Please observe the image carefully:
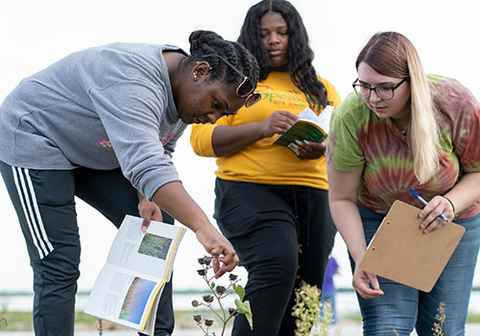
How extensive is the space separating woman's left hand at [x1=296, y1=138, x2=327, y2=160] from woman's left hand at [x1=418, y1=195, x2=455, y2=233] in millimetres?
766

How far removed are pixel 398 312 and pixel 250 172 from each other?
3.20 feet

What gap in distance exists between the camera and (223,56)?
242 centimetres

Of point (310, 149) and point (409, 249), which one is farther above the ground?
point (310, 149)

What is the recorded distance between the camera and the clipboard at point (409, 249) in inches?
98.7

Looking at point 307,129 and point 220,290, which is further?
point 307,129

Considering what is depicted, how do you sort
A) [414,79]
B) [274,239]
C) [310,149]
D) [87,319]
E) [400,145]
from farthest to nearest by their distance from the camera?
[87,319] → [310,149] → [274,239] → [400,145] → [414,79]

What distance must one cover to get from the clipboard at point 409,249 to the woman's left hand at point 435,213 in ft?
0.07

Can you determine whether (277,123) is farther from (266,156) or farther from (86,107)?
(86,107)

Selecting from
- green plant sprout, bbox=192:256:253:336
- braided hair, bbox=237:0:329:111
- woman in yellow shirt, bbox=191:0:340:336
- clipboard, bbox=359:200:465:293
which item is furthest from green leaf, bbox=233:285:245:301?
braided hair, bbox=237:0:329:111

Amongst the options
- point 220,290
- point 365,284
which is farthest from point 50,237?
point 365,284

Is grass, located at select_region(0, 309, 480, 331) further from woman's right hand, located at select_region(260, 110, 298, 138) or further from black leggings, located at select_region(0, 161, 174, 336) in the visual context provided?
woman's right hand, located at select_region(260, 110, 298, 138)

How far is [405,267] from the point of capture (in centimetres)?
260

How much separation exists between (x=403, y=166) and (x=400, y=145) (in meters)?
0.09

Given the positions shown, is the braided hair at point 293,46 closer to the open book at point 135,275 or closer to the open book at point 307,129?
the open book at point 307,129
